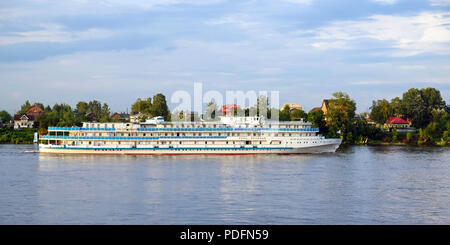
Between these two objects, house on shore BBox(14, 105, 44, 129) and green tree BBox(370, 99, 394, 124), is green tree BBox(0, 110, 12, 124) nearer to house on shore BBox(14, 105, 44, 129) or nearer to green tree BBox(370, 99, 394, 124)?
house on shore BBox(14, 105, 44, 129)

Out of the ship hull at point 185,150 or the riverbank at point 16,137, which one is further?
the riverbank at point 16,137

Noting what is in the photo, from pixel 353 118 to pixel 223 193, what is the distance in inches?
3259

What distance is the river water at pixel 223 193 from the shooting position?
25.9m

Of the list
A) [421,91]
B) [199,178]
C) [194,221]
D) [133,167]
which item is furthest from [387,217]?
[421,91]

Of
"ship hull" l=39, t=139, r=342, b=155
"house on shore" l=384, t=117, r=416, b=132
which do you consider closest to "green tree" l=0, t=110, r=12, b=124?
"ship hull" l=39, t=139, r=342, b=155

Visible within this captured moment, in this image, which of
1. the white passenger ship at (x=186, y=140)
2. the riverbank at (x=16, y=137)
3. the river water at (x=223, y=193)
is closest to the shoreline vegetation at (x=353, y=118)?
the riverbank at (x=16, y=137)

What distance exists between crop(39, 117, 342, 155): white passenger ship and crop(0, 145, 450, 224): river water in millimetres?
11883

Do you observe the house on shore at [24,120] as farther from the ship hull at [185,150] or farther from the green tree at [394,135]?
the green tree at [394,135]

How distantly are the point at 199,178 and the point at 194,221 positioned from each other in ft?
49.8

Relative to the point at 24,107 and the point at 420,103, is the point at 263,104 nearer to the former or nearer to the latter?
the point at 420,103

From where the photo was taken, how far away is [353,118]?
363 ft

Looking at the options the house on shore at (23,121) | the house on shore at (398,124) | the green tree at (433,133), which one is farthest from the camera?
the house on shore at (23,121)

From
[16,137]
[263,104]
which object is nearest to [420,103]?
[263,104]

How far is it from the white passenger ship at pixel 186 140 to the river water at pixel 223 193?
11.9 meters
